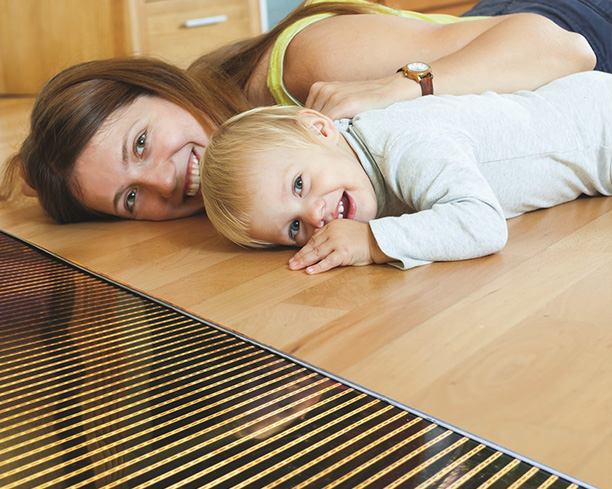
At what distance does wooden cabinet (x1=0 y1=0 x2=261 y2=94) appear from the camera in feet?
10.7

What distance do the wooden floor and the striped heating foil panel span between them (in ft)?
0.09

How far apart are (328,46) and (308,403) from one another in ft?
3.21

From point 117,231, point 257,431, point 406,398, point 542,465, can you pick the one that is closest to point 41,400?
point 257,431

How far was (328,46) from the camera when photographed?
147cm

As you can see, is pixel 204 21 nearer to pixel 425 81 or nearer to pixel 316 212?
pixel 425 81

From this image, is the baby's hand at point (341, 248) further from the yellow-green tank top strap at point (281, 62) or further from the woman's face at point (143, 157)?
the yellow-green tank top strap at point (281, 62)

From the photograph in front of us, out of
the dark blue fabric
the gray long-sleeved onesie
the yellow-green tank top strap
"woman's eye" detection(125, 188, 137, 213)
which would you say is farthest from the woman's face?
the dark blue fabric

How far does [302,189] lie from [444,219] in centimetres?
23

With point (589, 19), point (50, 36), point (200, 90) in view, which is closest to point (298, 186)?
point (200, 90)

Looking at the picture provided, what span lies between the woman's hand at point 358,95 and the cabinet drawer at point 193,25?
205 cm

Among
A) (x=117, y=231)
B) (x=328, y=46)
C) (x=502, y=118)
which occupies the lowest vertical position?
(x=117, y=231)

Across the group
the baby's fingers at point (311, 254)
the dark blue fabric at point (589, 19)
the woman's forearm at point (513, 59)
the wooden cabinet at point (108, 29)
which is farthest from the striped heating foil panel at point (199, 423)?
the wooden cabinet at point (108, 29)

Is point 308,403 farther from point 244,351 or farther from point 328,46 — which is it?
point 328,46

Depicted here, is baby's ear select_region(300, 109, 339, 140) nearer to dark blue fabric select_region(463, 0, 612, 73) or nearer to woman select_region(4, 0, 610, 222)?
woman select_region(4, 0, 610, 222)
